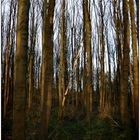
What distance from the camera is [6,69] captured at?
8984mm

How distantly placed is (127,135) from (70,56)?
9522 millimetres

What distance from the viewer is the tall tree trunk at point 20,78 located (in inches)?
138

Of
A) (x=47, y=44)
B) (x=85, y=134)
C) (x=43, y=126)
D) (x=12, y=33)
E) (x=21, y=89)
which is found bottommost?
(x=85, y=134)

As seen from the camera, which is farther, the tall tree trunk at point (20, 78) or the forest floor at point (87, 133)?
the forest floor at point (87, 133)

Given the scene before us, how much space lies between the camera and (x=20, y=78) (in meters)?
Result: 3.60

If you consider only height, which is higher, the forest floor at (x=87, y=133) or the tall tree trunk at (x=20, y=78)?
the tall tree trunk at (x=20, y=78)

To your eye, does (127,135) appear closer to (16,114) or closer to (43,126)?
(43,126)

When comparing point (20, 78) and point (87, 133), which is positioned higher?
point (20, 78)

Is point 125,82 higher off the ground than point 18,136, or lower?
higher

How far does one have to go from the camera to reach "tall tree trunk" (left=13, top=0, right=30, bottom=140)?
3518 mm

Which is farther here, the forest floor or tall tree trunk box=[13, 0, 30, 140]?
the forest floor

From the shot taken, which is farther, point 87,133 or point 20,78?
point 87,133

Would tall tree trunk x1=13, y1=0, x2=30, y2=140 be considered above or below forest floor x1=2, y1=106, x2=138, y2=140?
above

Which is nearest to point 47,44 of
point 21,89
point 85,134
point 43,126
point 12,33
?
point 43,126
